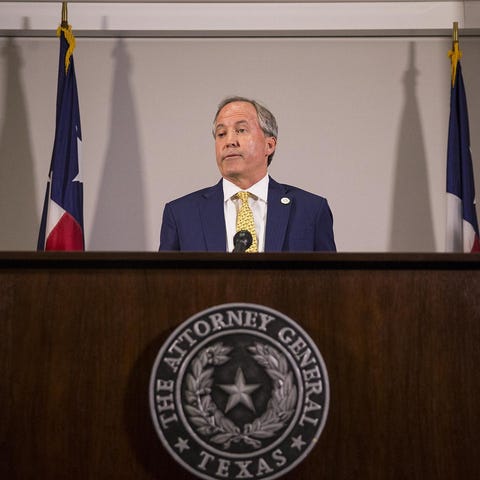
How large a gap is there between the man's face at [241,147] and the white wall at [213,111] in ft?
2.47

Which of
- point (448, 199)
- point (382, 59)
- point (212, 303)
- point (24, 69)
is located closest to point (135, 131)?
point (24, 69)

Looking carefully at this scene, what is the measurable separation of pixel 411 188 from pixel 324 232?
1.22m

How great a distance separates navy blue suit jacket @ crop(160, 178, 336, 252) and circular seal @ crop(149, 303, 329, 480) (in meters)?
1.60

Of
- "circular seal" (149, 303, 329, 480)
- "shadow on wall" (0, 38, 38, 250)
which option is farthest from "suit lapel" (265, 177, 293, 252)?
"circular seal" (149, 303, 329, 480)

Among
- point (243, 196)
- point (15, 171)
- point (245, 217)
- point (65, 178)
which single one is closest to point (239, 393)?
point (245, 217)

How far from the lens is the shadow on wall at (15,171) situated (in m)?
4.41

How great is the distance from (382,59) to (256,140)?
1.31 m

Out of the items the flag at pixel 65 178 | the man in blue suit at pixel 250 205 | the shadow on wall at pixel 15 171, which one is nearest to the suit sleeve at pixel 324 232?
the man in blue suit at pixel 250 205

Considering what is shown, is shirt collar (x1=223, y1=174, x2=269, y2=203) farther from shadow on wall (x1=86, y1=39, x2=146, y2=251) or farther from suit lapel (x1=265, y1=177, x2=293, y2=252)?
shadow on wall (x1=86, y1=39, x2=146, y2=251)

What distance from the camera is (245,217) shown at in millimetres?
3543

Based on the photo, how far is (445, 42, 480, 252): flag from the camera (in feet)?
12.7

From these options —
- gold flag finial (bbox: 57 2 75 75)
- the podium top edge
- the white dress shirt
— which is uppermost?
gold flag finial (bbox: 57 2 75 75)

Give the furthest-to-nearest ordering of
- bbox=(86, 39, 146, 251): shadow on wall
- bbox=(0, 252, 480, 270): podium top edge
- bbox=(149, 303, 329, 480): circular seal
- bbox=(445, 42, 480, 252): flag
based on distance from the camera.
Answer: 1. bbox=(86, 39, 146, 251): shadow on wall
2. bbox=(445, 42, 480, 252): flag
3. bbox=(0, 252, 480, 270): podium top edge
4. bbox=(149, 303, 329, 480): circular seal

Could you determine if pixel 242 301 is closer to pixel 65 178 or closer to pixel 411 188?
pixel 65 178
